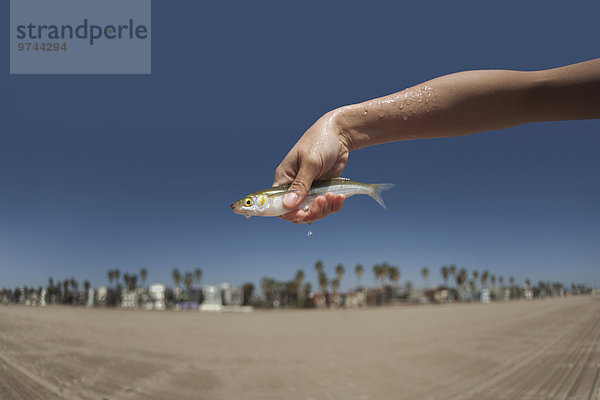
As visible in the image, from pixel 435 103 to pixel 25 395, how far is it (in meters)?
5.32

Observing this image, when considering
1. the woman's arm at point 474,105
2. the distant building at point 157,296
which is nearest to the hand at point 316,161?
the woman's arm at point 474,105

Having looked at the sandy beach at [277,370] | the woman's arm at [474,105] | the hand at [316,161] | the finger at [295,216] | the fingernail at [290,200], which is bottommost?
the sandy beach at [277,370]

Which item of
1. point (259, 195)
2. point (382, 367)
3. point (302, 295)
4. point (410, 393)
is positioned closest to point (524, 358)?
point (382, 367)

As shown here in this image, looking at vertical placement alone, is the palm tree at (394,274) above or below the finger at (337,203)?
below

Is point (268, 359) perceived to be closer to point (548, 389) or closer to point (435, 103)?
point (548, 389)

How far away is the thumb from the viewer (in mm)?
2200

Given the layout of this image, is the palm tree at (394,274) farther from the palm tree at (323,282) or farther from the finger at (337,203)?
the finger at (337,203)

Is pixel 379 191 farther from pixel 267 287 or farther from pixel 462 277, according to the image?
pixel 462 277

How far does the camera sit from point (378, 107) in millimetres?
2572

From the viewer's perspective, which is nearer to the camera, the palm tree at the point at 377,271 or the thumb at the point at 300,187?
the thumb at the point at 300,187


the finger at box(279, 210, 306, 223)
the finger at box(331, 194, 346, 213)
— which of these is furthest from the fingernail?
the finger at box(331, 194, 346, 213)

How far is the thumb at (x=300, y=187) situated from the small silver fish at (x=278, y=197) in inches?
1.8

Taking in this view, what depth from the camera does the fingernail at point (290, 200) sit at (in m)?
2.20

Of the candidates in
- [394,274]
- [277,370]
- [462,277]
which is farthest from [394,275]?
[277,370]
